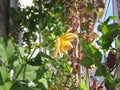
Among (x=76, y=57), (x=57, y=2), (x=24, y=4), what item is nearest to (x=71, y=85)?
(x=76, y=57)

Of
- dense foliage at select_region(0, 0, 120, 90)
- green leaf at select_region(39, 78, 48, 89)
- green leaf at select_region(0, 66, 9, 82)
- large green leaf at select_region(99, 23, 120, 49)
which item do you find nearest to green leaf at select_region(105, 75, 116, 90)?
dense foliage at select_region(0, 0, 120, 90)

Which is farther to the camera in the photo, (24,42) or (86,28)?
(24,42)

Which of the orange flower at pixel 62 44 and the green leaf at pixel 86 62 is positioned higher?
the orange flower at pixel 62 44

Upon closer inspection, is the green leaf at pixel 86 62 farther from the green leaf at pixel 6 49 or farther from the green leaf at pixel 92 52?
the green leaf at pixel 6 49

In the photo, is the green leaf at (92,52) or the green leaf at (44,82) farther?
the green leaf at (44,82)

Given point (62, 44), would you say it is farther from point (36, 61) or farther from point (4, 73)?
point (4, 73)

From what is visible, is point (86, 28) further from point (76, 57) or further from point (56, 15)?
point (56, 15)

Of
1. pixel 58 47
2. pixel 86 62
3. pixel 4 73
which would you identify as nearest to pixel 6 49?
pixel 4 73

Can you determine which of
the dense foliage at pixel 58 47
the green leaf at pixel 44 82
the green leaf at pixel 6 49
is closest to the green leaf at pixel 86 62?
the dense foliage at pixel 58 47

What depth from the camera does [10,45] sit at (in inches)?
47.1

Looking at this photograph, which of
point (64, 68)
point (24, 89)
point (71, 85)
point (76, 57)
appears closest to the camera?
point (24, 89)

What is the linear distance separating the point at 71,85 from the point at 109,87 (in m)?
0.55

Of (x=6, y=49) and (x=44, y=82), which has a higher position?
(x=6, y=49)

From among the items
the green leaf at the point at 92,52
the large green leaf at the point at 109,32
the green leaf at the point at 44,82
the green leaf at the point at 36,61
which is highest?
the large green leaf at the point at 109,32
